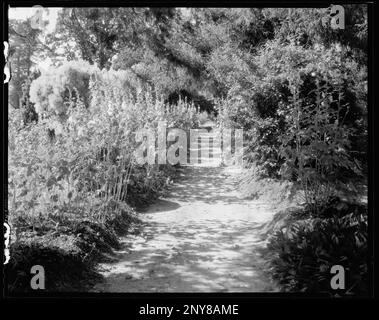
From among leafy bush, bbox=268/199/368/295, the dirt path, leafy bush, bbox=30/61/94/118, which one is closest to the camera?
leafy bush, bbox=268/199/368/295

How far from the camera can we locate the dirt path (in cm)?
375

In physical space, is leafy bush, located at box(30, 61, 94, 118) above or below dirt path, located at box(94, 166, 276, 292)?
above

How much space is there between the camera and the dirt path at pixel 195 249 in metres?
3.75

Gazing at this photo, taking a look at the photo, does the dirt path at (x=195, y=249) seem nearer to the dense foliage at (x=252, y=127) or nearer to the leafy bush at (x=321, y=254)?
the leafy bush at (x=321, y=254)

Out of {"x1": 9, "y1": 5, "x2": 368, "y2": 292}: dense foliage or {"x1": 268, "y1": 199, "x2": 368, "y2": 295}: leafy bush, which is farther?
{"x1": 9, "y1": 5, "x2": 368, "y2": 292}: dense foliage

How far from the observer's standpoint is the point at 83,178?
5137mm

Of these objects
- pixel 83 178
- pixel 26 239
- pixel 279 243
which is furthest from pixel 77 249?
pixel 279 243

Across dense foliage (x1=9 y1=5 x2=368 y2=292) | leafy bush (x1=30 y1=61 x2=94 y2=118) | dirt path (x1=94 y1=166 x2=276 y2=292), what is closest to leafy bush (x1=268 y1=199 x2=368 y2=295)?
dense foliage (x1=9 y1=5 x2=368 y2=292)

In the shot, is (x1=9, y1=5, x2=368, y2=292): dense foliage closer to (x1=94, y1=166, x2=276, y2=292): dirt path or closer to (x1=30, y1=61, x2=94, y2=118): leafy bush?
(x1=94, y1=166, x2=276, y2=292): dirt path

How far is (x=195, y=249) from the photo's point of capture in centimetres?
468

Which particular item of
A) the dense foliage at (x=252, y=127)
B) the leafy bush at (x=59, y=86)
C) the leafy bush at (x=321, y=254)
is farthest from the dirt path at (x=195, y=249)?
the leafy bush at (x=59, y=86)
